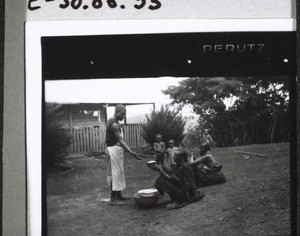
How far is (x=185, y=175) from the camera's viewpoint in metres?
2.36

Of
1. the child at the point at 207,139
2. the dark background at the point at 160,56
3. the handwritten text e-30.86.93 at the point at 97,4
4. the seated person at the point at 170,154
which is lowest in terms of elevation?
the seated person at the point at 170,154

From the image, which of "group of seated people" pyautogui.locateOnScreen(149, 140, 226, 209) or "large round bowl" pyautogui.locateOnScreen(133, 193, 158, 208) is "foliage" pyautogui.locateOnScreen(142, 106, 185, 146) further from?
"large round bowl" pyautogui.locateOnScreen(133, 193, 158, 208)

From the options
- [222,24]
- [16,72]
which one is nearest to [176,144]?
[222,24]

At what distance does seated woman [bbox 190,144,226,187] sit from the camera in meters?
2.33

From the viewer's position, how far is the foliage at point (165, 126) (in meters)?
2.32

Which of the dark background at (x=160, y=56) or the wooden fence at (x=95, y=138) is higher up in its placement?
the dark background at (x=160, y=56)

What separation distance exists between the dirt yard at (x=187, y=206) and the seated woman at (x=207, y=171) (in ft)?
0.12

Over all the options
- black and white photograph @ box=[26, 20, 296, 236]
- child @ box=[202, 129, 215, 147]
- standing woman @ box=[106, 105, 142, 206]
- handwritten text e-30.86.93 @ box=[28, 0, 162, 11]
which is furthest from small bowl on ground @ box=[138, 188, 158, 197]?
handwritten text e-30.86.93 @ box=[28, 0, 162, 11]

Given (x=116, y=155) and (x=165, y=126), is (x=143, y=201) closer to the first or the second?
(x=116, y=155)

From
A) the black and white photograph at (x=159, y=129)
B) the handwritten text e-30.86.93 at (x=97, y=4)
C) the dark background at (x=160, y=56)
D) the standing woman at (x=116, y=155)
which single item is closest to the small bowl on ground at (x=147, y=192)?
the black and white photograph at (x=159, y=129)

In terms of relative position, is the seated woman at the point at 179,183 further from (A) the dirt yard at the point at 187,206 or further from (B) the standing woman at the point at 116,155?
(B) the standing woman at the point at 116,155

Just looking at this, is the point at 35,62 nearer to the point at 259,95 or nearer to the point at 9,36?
the point at 9,36

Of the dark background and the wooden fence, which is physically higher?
the dark background

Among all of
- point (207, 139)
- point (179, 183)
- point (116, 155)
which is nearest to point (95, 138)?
point (116, 155)
